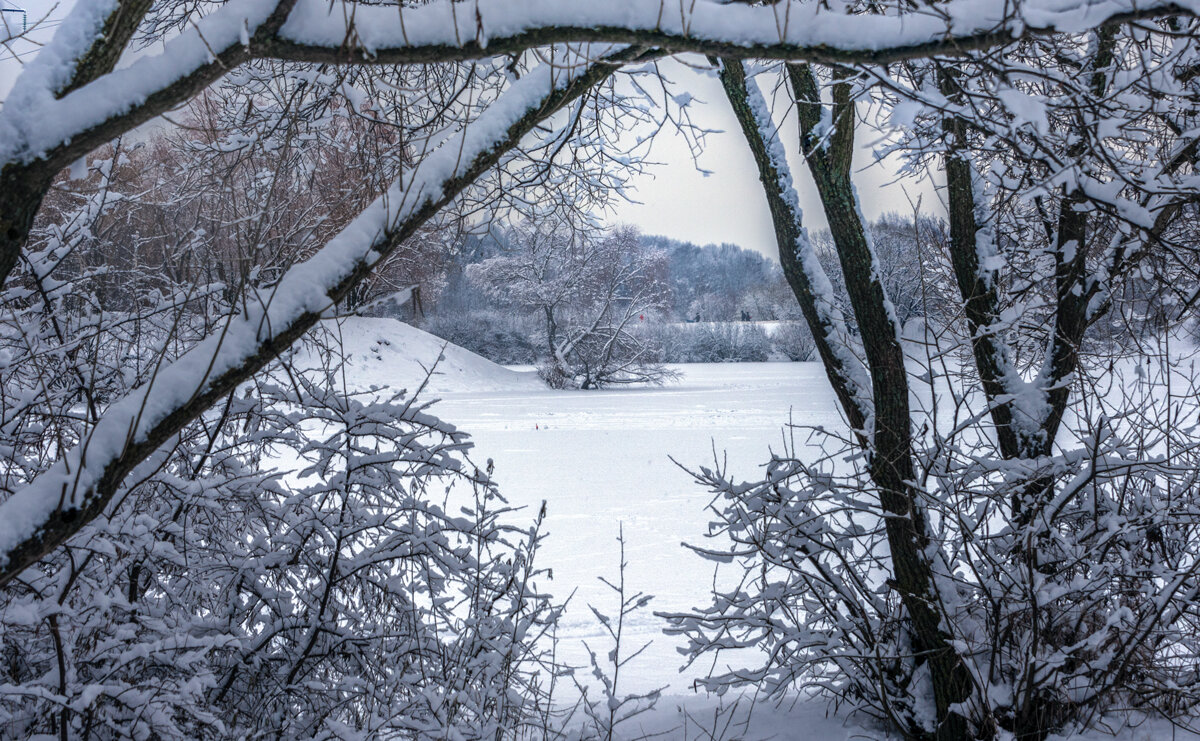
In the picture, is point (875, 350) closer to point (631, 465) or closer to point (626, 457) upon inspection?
point (631, 465)

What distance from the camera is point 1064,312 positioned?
3.82m

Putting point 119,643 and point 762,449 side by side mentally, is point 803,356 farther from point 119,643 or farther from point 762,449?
point 119,643

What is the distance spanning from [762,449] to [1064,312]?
7824 millimetres

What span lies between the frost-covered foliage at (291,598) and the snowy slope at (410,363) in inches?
717

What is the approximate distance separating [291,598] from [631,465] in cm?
781

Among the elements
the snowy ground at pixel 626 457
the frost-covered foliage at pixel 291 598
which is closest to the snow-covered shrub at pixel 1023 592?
the snowy ground at pixel 626 457

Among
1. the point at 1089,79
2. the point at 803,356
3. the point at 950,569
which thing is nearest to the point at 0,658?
the point at 950,569

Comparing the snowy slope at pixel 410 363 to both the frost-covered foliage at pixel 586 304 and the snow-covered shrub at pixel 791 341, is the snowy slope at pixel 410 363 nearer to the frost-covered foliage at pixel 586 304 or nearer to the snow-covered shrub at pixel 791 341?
the frost-covered foliage at pixel 586 304

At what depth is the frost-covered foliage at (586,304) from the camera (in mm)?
25781

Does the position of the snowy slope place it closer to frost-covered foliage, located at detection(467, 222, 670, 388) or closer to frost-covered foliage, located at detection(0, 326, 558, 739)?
frost-covered foliage, located at detection(467, 222, 670, 388)

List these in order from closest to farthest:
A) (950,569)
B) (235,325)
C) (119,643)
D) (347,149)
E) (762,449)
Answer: (235,325) < (119,643) < (950,569) < (347,149) < (762,449)

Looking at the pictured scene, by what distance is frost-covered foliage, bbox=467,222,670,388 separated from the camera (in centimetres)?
2578

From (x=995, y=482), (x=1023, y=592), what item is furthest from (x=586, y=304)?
(x=1023, y=592)

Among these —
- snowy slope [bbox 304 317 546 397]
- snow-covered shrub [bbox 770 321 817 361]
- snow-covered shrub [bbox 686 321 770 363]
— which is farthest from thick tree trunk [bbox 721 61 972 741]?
snow-covered shrub [bbox 686 321 770 363]
